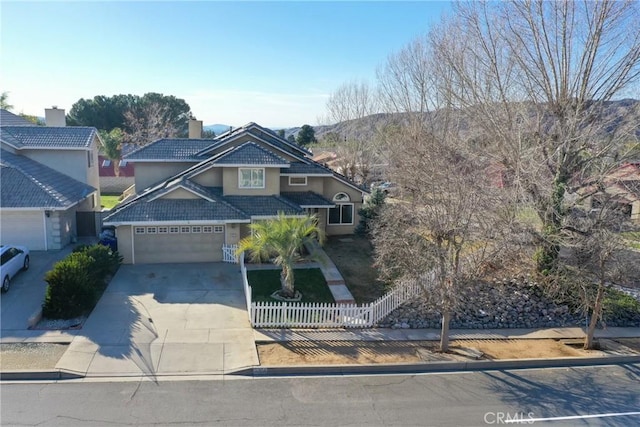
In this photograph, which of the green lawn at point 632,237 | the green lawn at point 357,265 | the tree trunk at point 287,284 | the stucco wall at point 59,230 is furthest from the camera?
the stucco wall at point 59,230

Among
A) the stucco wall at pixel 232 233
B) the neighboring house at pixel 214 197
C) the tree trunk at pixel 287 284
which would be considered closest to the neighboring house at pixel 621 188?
the tree trunk at pixel 287 284

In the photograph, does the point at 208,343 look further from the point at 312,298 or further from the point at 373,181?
the point at 373,181

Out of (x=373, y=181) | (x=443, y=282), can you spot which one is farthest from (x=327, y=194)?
(x=373, y=181)

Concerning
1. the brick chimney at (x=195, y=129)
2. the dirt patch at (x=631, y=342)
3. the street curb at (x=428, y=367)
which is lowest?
the dirt patch at (x=631, y=342)

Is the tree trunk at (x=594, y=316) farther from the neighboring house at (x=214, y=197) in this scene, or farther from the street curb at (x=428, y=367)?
the neighboring house at (x=214, y=197)

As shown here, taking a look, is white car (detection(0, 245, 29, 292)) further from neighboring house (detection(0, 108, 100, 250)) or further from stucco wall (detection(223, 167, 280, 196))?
stucco wall (detection(223, 167, 280, 196))

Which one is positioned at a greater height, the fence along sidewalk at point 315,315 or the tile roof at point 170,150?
the tile roof at point 170,150

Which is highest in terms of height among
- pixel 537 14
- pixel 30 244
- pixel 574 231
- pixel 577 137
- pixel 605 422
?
pixel 537 14

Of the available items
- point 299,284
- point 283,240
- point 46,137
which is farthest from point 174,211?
point 46,137
